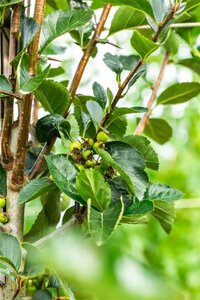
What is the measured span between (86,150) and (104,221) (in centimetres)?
9

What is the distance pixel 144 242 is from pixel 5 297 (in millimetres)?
1334

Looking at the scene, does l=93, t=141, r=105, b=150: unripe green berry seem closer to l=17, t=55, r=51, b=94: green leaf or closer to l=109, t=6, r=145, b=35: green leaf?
l=17, t=55, r=51, b=94: green leaf

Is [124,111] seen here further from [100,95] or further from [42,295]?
[42,295]

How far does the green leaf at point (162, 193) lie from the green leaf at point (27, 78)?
14 cm

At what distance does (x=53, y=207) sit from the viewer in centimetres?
50

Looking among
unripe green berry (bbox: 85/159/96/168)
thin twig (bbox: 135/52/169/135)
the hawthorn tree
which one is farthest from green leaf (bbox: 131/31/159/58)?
thin twig (bbox: 135/52/169/135)

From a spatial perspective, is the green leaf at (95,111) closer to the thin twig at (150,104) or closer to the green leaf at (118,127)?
the green leaf at (118,127)

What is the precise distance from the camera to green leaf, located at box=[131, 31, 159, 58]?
0.42 metres

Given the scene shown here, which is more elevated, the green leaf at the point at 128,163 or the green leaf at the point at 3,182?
the green leaf at the point at 128,163

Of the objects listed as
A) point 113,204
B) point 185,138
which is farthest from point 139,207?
point 185,138

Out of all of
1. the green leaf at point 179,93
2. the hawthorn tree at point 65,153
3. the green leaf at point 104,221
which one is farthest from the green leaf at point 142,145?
the green leaf at point 179,93

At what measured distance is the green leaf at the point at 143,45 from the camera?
423mm

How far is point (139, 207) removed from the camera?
39cm

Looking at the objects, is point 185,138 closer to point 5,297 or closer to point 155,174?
point 155,174
